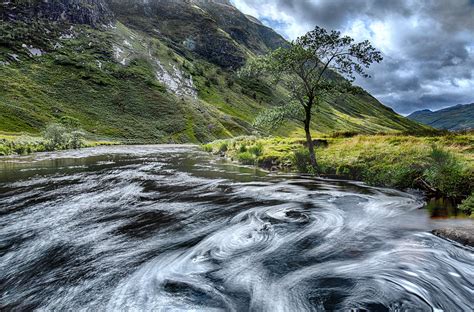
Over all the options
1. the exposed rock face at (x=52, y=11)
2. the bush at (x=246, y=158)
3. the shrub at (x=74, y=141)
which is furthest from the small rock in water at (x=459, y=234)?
the exposed rock face at (x=52, y=11)

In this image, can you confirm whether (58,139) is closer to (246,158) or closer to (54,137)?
(54,137)

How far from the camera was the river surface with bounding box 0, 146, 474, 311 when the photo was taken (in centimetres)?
728

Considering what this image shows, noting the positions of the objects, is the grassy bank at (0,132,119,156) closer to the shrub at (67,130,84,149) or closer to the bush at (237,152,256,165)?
the shrub at (67,130,84,149)

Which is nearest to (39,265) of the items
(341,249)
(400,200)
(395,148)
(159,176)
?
(341,249)

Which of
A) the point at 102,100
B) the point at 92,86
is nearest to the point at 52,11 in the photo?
the point at 92,86

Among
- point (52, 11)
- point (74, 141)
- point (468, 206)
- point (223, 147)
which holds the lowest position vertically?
point (468, 206)

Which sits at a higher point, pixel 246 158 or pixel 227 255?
pixel 246 158

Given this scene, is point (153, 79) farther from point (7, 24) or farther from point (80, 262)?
point (80, 262)

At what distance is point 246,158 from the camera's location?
3878 centimetres

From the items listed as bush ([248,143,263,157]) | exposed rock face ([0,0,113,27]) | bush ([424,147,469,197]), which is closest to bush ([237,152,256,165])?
bush ([248,143,263,157])

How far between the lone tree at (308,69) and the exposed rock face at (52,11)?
7298 inches

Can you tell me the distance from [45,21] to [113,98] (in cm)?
7135

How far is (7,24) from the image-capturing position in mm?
152750

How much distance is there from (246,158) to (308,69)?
13.9m
